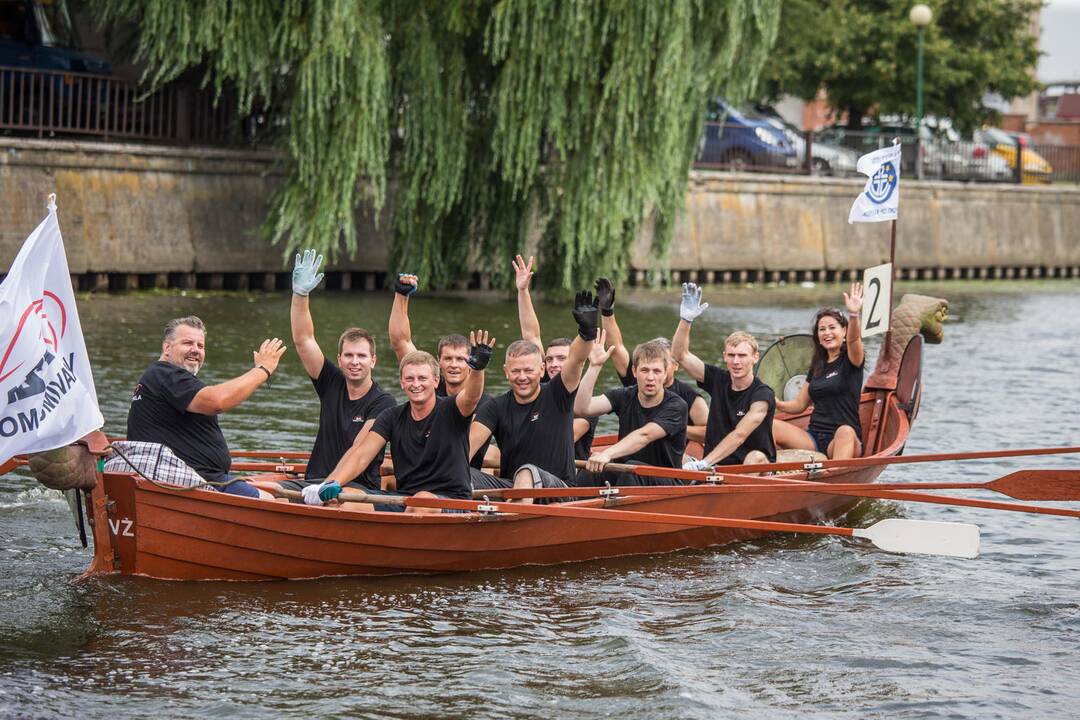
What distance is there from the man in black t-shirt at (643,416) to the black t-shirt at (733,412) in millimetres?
807

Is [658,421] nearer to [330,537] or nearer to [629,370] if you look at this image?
[629,370]

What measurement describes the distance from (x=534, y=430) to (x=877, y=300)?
170 inches

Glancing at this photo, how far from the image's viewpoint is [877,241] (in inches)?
1427

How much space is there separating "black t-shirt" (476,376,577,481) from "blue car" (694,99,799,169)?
905 inches

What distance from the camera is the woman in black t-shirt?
42.0ft

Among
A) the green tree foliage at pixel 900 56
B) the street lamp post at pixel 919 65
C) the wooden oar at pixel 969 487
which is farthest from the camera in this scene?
the green tree foliage at pixel 900 56

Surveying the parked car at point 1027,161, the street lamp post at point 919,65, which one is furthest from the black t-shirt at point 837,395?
the parked car at point 1027,161

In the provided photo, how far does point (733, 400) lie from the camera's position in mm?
12195

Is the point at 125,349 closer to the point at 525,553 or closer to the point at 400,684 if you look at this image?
the point at 525,553

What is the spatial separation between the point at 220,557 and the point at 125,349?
997 cm

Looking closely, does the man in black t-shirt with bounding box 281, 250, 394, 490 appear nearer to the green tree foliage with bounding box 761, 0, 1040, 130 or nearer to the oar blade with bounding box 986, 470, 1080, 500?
the oar blade with bounding box 986, 470, 1080, 500

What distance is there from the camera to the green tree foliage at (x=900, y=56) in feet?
133

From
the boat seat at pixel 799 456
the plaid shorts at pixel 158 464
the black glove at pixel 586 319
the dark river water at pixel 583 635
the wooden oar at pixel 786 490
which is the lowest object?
the dark river water at pixel 583 635

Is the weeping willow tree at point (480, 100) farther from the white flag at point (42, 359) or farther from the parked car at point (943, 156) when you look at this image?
the parked car at point (943, 156)
